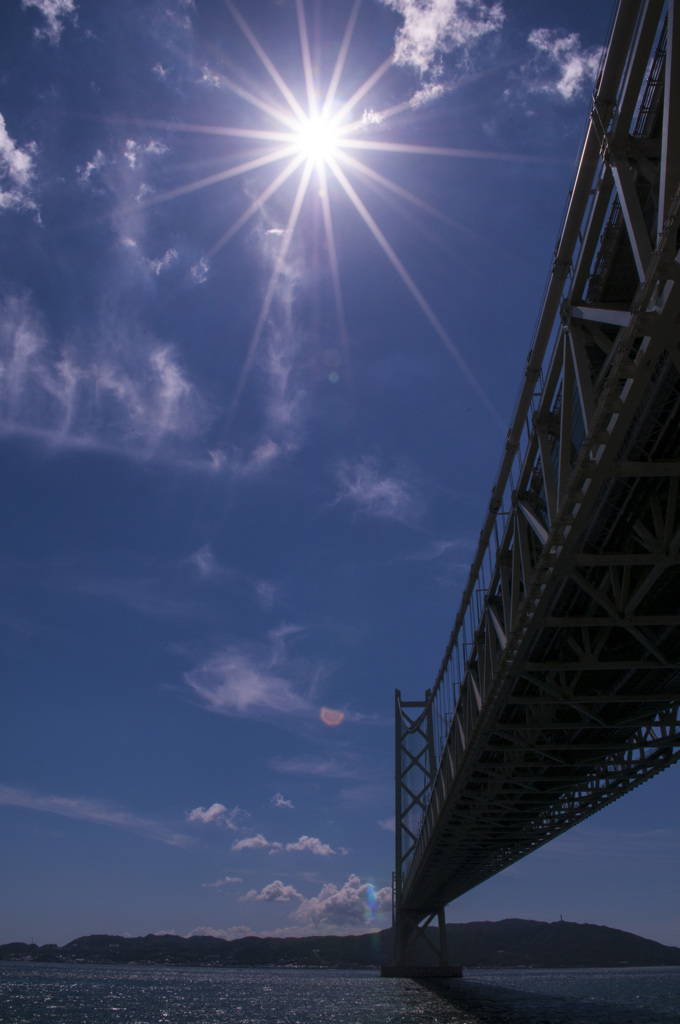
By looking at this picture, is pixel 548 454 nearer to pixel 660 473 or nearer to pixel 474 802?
pixel 660 473

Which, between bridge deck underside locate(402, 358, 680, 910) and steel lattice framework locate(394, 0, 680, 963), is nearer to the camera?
steel lattice framework locate(394, 0, 680, 963)

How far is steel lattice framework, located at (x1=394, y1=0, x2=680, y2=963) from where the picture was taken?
8656 millimetres

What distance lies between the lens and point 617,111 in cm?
945

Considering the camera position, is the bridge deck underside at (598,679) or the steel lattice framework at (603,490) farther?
the bridge deck underside at (598,679)

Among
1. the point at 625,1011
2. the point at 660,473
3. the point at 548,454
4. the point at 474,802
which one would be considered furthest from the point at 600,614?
the point at 625,1011

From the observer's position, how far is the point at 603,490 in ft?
37.1

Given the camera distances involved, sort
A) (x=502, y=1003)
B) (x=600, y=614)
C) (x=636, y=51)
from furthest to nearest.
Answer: (x=502, y=1003) < (x=600, y=614) < (x=636, y=51)

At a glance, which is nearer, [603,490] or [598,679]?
[603,490]

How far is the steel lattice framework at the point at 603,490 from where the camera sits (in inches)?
341

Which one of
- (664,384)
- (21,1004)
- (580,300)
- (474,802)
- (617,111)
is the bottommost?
(21,1004)

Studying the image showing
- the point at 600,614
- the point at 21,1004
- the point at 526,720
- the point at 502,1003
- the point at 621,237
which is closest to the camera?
the point at 621,237

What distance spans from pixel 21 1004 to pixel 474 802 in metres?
41.0

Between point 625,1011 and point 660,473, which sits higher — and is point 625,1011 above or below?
below

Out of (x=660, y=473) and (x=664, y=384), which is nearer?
(x=664, y=384)
